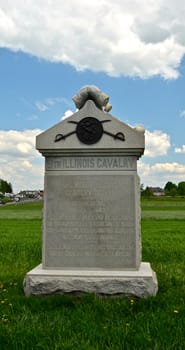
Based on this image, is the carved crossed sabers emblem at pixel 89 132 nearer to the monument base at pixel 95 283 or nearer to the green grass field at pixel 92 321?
the monument base at pixel 95 283

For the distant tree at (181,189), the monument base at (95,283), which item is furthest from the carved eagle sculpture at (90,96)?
the distant tree at (181,189)

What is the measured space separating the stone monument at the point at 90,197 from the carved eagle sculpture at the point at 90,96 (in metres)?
0.16

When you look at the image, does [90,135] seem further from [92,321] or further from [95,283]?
[92,321]

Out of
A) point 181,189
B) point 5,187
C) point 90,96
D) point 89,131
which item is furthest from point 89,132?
point 5,187

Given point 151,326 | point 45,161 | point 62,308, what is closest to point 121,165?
point 45,161

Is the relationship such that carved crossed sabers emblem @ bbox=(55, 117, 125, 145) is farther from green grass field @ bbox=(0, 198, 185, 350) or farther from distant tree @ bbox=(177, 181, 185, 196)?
distant tree @ bbox=(177, 181, 185, 196)

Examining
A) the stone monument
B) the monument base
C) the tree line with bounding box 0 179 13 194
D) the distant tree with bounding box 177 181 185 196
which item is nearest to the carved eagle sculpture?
the stone monument

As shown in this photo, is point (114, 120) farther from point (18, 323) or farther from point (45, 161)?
point (18, 323)

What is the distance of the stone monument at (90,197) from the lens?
6.05 metres

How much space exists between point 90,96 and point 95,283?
244cm

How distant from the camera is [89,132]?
6.12m

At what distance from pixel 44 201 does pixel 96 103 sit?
1476 millimetres

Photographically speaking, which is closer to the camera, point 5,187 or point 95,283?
point 95,283

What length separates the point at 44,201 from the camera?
6.29m
